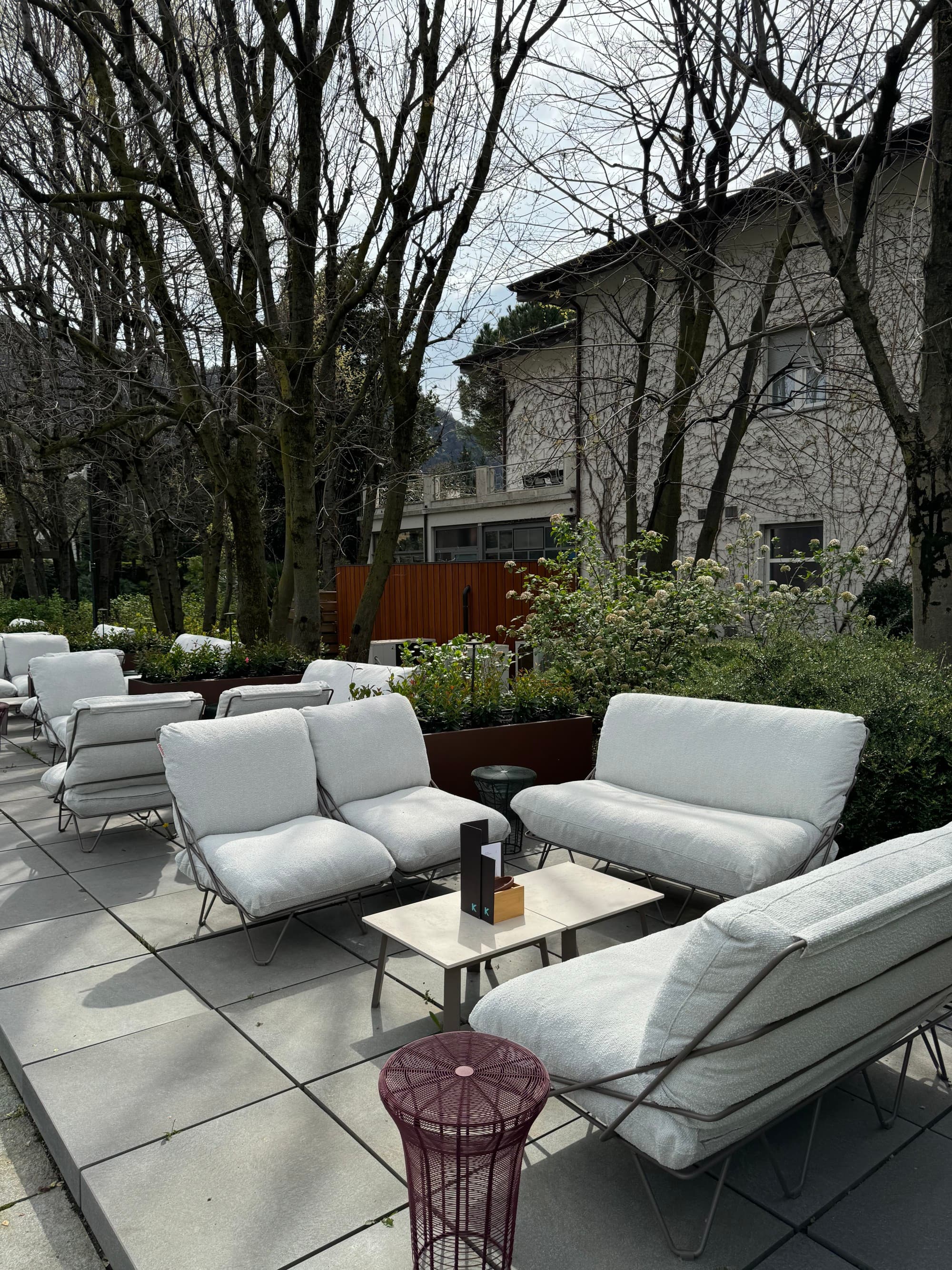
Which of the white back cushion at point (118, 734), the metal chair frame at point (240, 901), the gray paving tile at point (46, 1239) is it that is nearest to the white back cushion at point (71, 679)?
the white back cushion at point (118, 734)

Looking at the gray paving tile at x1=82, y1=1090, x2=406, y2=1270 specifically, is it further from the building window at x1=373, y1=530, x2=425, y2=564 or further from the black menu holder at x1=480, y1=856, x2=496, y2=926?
the building window at x1=373, y1=530, x2=425, y2=564

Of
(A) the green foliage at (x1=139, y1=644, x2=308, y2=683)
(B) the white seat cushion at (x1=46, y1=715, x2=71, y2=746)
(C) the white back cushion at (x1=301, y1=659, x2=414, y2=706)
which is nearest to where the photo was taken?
(C) the white back cushion at (x1=301, y1=659, x2=414, y2=706)

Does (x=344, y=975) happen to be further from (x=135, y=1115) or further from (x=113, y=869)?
(x=113, y=869)

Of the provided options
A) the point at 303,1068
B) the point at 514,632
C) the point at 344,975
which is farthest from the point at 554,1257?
the point at 514,632

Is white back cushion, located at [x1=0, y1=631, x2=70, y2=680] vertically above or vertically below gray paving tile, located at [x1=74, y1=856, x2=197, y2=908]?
above

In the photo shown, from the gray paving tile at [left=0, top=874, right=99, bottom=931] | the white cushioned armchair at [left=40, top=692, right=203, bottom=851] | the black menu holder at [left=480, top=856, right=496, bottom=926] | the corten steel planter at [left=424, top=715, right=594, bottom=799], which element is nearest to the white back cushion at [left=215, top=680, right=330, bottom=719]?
the white cushioned armchair at [left=40, top=692, right=203, bottom=851]

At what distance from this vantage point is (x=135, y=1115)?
3.13 m

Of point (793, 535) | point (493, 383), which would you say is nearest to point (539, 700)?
point (793, 535)

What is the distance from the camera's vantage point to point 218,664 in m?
10.5

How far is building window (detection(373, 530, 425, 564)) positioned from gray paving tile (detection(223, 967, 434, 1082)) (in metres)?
20.6

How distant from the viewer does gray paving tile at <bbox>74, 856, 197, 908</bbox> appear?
543cm

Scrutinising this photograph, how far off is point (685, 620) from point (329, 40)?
6.62m

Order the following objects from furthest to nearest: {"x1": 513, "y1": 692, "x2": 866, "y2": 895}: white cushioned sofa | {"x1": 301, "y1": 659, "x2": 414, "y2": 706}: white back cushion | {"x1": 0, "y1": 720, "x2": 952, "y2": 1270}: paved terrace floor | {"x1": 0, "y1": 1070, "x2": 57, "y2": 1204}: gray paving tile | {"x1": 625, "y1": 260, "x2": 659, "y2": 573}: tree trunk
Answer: {"x1": 625, "y1": 260, "x2": 659, "y2": 573}: tree trunk
{"x1": 301, "y1": 659, "x2": 414, "y2": 706}: white back cushion
{"x1": 513, "y1": 692, "x2": 866, "y2": 895}: white cushioned sofa
{"x1": 0, "y1": 1070, "x2": 57, "y2": 1204}: gray paving tile
{"x1": 0, "y1": 720, "x2": 952, "y2": 1270}: paved terrace floor

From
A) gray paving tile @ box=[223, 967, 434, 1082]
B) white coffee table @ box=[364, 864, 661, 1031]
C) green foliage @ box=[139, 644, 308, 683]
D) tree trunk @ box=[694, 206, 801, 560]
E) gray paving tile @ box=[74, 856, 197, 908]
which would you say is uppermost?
tree trunk @ box=[694, 206, 801, 560]
